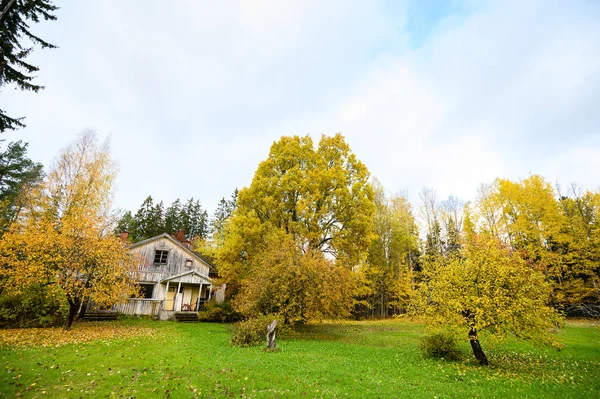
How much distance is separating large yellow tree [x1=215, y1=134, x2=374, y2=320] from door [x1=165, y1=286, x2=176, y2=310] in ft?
25.5

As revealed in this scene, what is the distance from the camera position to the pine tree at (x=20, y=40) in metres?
9.84

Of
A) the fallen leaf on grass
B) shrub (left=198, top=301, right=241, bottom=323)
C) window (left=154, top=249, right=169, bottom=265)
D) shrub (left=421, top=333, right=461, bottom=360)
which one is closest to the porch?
shrub (left=198, top=301, right=241, bottom=323)

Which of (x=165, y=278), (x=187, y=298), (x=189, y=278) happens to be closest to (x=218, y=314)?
(x=189, y=278)

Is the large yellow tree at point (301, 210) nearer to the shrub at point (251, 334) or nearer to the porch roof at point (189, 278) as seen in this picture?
the shrub at point (251, 334)

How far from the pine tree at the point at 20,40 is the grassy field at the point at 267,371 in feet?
32.6

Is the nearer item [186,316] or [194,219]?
[186,316]

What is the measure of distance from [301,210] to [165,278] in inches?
603

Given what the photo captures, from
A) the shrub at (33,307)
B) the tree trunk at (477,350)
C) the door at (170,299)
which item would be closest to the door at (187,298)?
the door at (170,299)

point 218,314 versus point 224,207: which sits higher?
point 224,207

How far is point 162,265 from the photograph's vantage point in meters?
25.7

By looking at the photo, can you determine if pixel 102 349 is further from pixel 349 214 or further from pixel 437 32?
pixel 437 32

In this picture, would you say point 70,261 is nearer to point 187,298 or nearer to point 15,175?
point 187,298

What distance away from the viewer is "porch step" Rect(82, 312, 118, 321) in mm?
20203

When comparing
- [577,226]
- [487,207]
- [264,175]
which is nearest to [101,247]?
[264,175]
